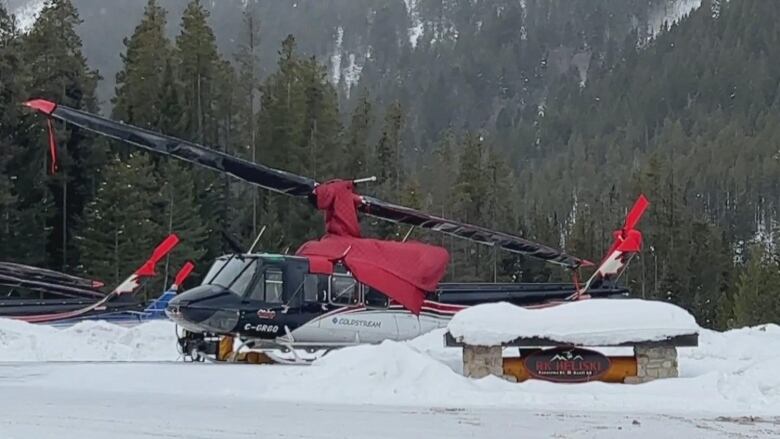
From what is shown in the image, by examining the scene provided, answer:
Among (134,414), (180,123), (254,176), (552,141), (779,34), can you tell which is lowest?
(134,414)

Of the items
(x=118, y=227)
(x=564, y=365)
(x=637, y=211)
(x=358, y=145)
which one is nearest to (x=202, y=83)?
(x=358, y=145)

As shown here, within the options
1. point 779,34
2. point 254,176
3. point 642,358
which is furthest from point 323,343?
point 779,34

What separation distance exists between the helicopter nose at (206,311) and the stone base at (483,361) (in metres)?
4.41

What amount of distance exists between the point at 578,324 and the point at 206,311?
608cm

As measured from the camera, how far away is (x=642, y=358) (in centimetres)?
1380

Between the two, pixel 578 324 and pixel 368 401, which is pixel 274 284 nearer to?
pixel 368 401

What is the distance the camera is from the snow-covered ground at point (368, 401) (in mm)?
9602

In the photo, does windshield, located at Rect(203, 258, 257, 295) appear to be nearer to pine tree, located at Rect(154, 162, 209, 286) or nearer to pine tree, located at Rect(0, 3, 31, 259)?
pine tree, located at Rect(0, 3, 31, 259)

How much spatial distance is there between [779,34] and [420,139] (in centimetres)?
7660

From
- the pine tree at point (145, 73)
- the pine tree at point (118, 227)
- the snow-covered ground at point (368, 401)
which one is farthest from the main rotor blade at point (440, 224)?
the pine tree at point (145, 73)

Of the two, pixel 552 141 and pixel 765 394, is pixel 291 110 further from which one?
pixel 552 141

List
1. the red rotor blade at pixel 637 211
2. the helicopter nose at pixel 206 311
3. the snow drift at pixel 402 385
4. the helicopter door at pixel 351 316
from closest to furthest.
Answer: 1. the snow drift at pixel 402 385
2. the helicopter nose at pixel 206 311
3. the helicopter door at pixel 351 316
4. the red rotor blade at pixel 637 211

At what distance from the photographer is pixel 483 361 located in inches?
541

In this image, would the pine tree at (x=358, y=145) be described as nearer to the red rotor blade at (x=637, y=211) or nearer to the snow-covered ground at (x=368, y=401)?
the red rotor blade at (x=637, y=211)
